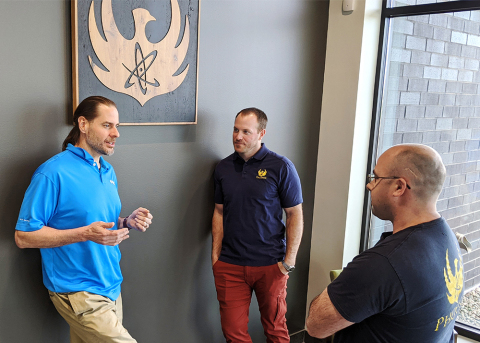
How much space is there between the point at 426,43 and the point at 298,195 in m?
1.36

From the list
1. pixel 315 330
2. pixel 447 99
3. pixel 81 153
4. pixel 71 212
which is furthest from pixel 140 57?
pixel 447 99

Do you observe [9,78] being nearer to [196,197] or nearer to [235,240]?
[196,197]

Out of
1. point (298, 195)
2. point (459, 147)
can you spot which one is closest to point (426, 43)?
point (459, 147)

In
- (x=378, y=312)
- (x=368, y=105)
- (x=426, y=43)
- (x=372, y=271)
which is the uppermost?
(x=426, y=43)

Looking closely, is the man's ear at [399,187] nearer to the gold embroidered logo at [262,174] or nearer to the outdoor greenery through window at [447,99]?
the gold embroidered logo at [262,174]

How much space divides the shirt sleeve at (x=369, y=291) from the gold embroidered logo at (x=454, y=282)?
0.62ft

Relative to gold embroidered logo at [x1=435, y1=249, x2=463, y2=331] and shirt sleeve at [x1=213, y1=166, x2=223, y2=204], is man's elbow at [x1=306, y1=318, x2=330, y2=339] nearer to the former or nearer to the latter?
gold embroidered logo at [x1=435, y1=249, x2=463, y2=331]

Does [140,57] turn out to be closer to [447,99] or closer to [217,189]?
[217,189]

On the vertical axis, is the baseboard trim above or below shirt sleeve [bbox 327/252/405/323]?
below

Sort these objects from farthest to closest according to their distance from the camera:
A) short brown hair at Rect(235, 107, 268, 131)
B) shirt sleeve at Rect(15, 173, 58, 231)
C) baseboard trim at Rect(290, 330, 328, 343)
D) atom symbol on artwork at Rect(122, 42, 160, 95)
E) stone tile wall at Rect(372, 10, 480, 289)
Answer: baseboard trim at Rect(290, 330, 328, 343)
stone tile wall at Rect(372, 10, 480, 289)
short brown hair at Rect(235, 107, 268, 131)
atom symbol on artwork at Rect(122, 42, 160, 95)
shirt sleeve at Rect(15, 173, 58, 231)

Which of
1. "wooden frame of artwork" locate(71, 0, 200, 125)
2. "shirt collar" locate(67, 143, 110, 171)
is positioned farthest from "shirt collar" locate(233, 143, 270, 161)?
"shirt collar" locate(67, 143, 110, 171)

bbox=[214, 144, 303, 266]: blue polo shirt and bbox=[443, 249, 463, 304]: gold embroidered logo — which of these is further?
bbox=[214, 144, 303, 266]: blue polo shirt

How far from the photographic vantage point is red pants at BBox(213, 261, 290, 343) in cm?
256

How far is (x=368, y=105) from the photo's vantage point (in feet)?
10.1
